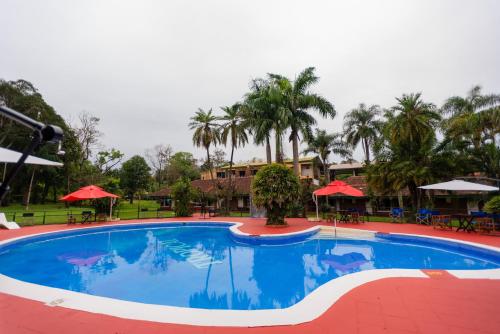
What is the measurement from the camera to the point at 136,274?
8.36 meters

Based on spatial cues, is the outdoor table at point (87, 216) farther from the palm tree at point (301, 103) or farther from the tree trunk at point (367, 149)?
the tree trunk at point (367, 149)

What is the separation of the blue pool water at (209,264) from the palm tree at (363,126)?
17402 mm

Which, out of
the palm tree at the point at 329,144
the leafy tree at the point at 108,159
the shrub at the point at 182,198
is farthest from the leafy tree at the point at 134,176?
the palm tree at the point at 329,144

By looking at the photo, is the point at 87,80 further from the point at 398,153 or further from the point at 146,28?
the point at 398,153

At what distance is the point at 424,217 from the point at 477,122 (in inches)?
319

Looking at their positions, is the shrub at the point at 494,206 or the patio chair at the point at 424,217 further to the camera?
the patio chair at the point at 424,217

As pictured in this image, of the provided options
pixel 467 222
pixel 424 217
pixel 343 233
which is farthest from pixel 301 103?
pixel 467 222

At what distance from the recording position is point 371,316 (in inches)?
171

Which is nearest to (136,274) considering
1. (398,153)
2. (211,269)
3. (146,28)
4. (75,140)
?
(211,269)

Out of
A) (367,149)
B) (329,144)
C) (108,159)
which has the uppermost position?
(108,159)

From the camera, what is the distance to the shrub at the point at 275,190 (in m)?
15.8

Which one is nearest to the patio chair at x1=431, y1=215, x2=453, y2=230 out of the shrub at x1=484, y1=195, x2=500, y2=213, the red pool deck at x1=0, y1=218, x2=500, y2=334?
the shrub at x1=484, y1=195, x2=500, y2=213

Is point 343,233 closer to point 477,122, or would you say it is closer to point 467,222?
point 467,222

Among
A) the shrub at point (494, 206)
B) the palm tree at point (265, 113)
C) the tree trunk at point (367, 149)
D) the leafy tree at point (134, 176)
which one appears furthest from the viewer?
the leafy tree at point (134, 176)
